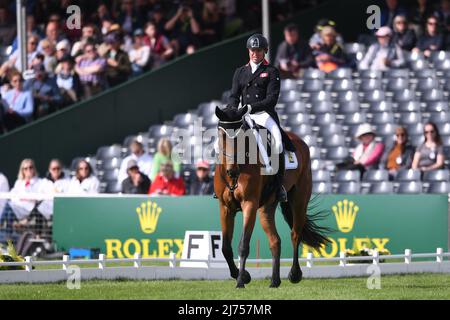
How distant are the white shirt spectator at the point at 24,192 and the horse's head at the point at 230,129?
7584 millimetres

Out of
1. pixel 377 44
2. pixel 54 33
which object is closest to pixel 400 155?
pixel 377 44

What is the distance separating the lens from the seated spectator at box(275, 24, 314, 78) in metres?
24.4

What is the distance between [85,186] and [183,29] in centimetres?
591

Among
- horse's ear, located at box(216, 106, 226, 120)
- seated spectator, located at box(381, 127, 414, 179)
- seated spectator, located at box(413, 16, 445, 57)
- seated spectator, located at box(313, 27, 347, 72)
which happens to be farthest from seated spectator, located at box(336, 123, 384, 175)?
horse's ear, located at box(216, 106, 226, 120)

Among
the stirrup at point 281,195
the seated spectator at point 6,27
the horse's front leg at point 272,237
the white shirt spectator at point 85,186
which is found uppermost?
the seated spectator at point 6,27

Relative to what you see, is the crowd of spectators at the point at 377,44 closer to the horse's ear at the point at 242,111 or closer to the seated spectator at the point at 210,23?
the seated spectator at the point at 210,23

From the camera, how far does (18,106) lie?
79.9 feet

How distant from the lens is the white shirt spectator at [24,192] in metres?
20.8

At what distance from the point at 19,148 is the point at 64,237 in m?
3.83

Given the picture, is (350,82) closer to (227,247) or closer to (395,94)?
(395,94)

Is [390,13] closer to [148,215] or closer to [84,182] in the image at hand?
[84,182]

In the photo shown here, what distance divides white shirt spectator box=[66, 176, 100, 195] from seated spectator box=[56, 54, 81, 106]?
3303 mm

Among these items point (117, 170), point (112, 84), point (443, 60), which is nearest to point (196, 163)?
point (117, 170)

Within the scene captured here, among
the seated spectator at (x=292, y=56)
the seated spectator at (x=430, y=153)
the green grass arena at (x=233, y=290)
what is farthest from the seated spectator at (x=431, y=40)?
the green grass arena at (x=233, y=290)
